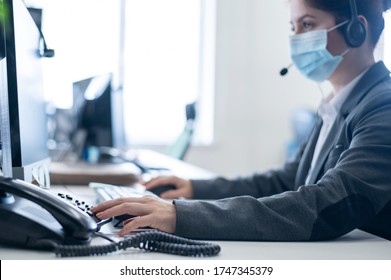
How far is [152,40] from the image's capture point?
17.8 feet

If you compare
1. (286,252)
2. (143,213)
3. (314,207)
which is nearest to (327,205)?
(314,207)

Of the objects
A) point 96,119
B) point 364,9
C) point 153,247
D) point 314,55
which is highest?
point 364,9

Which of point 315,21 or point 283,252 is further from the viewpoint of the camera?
point 315,21

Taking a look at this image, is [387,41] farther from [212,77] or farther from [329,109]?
[212,77]

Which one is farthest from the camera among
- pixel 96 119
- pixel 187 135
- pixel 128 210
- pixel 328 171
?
pixel 187 135

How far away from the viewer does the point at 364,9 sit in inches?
57.5

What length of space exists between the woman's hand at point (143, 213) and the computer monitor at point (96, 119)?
1748 mm

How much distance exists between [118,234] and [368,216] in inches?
18.7

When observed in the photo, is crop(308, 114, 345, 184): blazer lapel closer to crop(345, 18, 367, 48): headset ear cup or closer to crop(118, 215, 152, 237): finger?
crop(345, 18, 367, 48): headset ear cup

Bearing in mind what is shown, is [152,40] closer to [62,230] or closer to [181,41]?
[181,41]

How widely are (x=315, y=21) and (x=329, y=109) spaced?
0.80 ft

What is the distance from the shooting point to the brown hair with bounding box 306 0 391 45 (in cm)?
146

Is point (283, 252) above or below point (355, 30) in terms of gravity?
below

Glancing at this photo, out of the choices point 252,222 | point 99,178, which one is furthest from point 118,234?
point 99,178
